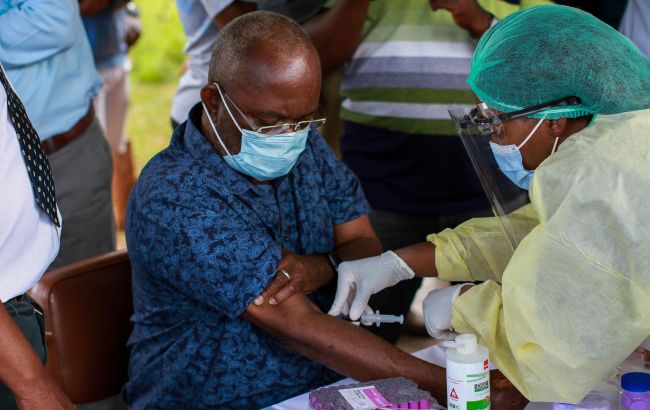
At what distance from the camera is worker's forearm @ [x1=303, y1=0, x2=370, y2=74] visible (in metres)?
2.83

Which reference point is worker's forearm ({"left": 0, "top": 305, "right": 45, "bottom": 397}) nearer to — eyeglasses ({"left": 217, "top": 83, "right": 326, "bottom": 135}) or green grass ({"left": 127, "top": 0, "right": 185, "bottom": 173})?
eyeglasses ({"left": 217, "top": 83, "right": 326, "bottom": 135})

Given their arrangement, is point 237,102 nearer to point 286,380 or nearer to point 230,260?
point 230,260

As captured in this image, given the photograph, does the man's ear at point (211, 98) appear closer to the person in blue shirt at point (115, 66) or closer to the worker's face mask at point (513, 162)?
the worker's face mask at point (513, 162)

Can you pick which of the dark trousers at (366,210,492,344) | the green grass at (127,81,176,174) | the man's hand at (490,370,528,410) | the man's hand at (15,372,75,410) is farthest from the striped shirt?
the green grass at (127,81,176,174)

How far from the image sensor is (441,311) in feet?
6.05

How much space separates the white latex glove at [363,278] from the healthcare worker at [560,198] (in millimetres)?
217

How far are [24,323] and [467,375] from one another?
86 centimetres

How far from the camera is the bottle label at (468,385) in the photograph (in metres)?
1.54

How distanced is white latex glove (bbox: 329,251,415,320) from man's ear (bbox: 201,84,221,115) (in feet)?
1.49

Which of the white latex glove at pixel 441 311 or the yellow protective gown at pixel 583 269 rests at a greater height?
the yellow protective gown at pixel 583 269

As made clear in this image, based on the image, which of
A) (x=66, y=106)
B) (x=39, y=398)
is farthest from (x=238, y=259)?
(x=66, y=106)

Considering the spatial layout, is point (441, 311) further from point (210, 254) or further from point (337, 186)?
point (337, 186)

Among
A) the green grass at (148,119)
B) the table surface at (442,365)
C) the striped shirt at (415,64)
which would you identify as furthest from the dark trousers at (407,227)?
the green grass at (148,119)

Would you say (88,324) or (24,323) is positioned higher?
(24,323)
